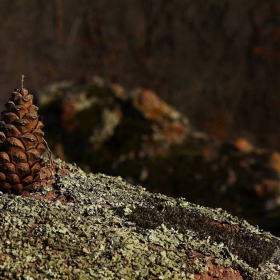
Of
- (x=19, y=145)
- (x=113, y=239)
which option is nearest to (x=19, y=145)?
(x=19, y=145)

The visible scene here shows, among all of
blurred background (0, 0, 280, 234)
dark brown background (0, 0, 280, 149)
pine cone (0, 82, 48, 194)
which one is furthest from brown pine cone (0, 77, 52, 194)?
dark brown background (0, 0, 280, 149)

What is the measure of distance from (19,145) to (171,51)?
54.5ft

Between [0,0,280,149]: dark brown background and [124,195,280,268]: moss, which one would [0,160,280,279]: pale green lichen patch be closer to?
[124,195,280,268]: moss

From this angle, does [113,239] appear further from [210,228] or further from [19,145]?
[19,145]

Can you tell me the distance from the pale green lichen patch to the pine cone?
0.73 feet

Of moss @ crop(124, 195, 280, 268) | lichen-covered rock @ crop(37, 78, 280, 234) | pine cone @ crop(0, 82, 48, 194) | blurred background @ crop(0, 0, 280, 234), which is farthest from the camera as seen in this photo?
blurred background @ crop(0, 0, 280, 234)

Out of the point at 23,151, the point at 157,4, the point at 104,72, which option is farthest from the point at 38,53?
the point at 23,151

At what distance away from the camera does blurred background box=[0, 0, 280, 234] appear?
842 inches

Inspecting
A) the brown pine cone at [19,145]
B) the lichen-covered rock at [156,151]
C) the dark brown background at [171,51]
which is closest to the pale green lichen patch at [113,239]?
the brown pine cone at [19,145]

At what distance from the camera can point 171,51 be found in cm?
2227

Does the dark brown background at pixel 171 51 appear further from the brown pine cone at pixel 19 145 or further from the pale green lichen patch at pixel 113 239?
the brown pine cone at pixel 19 145

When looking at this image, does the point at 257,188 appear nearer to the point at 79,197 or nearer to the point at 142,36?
the point at 79,197

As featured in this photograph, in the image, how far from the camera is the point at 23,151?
20.1ft

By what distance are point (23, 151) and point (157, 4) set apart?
660 inches
